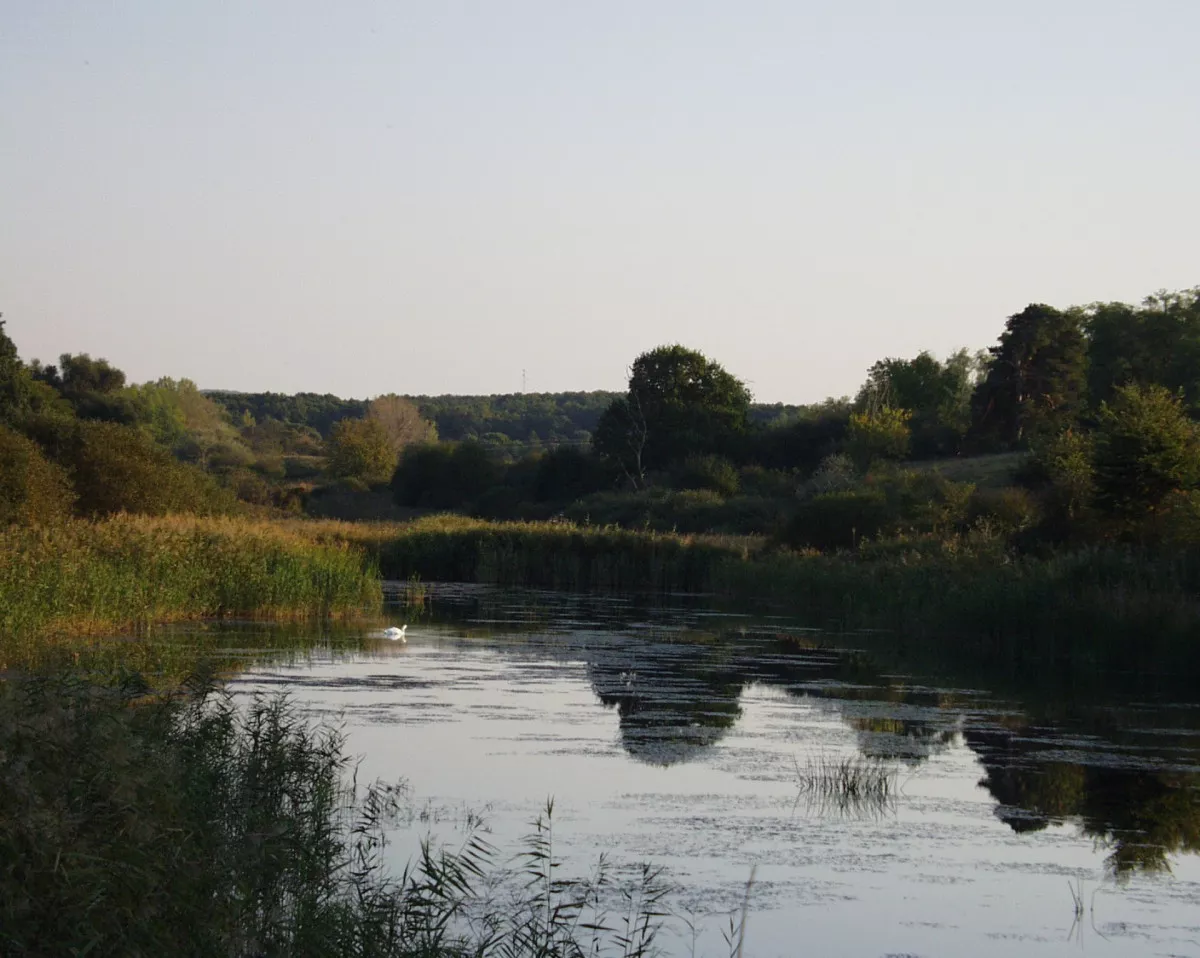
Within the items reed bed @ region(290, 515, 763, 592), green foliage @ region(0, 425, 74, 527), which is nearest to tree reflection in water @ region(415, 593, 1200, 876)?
green foliage @ region(0, 425, 74, 527)

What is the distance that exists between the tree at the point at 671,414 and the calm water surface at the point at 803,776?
158ft

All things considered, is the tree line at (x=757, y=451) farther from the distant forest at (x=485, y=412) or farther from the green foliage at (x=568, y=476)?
the distant forest at (x=485, y=412)

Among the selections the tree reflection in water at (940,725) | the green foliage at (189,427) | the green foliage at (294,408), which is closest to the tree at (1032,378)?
the tree reflection in water at (940,725)

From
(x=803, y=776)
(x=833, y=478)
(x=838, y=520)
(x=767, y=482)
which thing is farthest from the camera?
(x=767, y=482)

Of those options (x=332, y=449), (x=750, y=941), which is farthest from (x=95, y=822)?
(x=332, y=449)

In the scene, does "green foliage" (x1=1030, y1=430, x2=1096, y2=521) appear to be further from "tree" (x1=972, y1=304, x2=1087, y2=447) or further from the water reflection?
"tree" (x1=972, y1=304, x2=1087, y2=447)

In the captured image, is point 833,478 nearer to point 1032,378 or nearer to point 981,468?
point 981,468

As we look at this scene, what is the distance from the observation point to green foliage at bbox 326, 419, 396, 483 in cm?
8712

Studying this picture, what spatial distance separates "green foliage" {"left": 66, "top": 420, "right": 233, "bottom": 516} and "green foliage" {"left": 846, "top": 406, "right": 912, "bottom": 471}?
30953 millimetres

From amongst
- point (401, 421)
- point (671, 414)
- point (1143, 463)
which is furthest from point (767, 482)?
point (401, 421)

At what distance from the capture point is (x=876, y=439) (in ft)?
204

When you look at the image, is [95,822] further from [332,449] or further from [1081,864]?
[332,449]

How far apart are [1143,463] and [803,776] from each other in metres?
15.9

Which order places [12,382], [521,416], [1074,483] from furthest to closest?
1. [521,416]
2. [12,382]
3. [1074,483]
